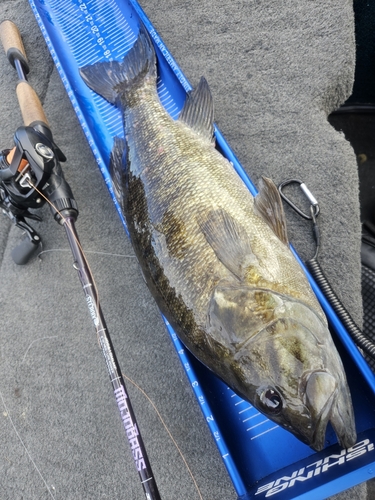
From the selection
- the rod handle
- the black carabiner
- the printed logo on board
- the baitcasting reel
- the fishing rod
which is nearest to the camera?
the printed logo on board

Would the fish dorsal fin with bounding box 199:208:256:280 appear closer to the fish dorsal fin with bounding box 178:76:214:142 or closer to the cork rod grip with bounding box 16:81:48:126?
the fish dorsal fin with bounding box 178:76:214:142

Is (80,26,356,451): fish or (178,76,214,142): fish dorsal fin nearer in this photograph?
(80,26,356,451): fish

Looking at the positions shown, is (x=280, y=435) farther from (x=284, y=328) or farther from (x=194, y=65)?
(x=194, y=65)

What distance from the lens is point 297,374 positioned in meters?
1.05

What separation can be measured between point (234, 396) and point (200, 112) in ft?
3.72

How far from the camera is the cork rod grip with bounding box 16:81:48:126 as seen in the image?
1843 millimetres

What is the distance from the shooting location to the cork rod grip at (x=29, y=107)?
6.05ft

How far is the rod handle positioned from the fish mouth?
2.26 meters

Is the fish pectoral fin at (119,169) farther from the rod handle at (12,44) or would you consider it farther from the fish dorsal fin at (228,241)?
the rod handle at (12,44)

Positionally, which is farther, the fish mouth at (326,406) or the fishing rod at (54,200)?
the fishing rod at (54,200)

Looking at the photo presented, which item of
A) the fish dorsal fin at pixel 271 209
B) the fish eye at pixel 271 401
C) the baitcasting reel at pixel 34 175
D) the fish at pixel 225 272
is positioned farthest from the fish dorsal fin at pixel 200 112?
A: the fish eye at pixel 271 401

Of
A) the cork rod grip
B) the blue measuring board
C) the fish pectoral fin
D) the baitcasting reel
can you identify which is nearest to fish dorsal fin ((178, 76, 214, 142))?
the blue measuring board

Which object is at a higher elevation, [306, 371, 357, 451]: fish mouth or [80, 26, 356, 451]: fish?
[80, 26, 356, 451]: fish

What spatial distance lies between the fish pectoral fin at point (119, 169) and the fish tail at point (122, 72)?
0.36m
